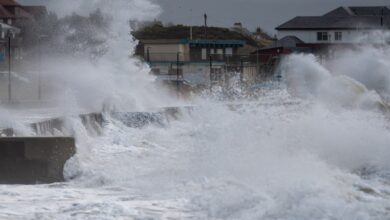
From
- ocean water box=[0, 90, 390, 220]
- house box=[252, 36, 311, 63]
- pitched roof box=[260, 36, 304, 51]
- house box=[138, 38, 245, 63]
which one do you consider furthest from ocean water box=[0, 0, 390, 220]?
pitched roof box=[260, 36, 304, 51]

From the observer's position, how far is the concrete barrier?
504 inches

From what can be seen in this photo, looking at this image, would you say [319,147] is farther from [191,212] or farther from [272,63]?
[272,63]

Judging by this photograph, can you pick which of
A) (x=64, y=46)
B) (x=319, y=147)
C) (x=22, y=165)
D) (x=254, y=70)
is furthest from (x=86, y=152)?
(x=254, y=70)

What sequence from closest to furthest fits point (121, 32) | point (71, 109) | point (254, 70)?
point (71, 109) < point (121, 32) < point (254, 70)

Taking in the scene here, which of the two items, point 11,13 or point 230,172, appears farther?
point 11,13

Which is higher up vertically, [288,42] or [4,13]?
[4,13]

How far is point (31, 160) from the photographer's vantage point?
12977 millimetres

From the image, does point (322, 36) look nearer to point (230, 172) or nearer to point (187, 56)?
point (187, 56)

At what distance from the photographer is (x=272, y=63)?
36500 mm

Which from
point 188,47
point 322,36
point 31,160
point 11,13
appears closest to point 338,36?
point 322,36

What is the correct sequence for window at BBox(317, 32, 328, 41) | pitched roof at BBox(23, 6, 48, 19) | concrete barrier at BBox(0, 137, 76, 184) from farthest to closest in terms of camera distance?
pitched roof at BBox(23, 6, 48, 19)
window at BBox(317, 32, 328, 41)
concrete barrier at BBox(0, 137, 76, 184)

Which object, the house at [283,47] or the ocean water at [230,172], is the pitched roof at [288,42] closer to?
the house at [283,47]

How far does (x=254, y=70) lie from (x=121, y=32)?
11682 mm

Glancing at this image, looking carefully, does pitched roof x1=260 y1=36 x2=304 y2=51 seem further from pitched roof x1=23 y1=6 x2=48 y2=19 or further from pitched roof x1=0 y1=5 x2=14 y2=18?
pitched roof x1=0 y1=5 x2=14 y2=18
